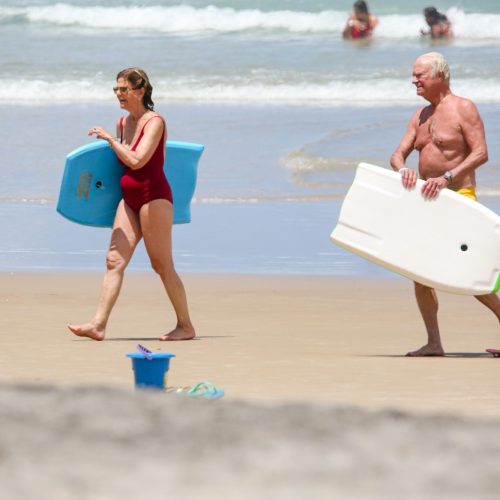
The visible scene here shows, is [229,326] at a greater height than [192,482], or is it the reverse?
[192,482]

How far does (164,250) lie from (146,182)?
379 mm

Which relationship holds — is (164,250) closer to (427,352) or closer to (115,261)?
(115,261)

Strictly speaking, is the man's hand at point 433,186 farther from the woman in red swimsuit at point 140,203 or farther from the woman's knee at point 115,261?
the woman's knee at point 115,261

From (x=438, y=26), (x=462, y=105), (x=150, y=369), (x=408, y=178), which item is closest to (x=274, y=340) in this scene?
(x=408, y=178)

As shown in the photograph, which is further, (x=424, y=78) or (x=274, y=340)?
(x=274, y=340)

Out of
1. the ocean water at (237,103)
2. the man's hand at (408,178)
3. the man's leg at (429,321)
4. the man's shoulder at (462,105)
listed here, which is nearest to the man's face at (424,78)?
the man's shoulder at (462,105)

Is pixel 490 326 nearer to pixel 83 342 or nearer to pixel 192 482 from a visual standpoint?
pixel 83 342

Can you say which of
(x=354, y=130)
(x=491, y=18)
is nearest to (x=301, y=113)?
(x=354, y=130)

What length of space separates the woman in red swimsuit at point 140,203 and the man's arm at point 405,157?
124 centimetres

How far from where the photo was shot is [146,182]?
7406 mm

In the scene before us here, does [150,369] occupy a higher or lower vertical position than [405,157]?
lower

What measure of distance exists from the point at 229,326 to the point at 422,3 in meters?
29.4

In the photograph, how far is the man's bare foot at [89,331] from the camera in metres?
7.28

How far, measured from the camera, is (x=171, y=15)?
3488 cm
